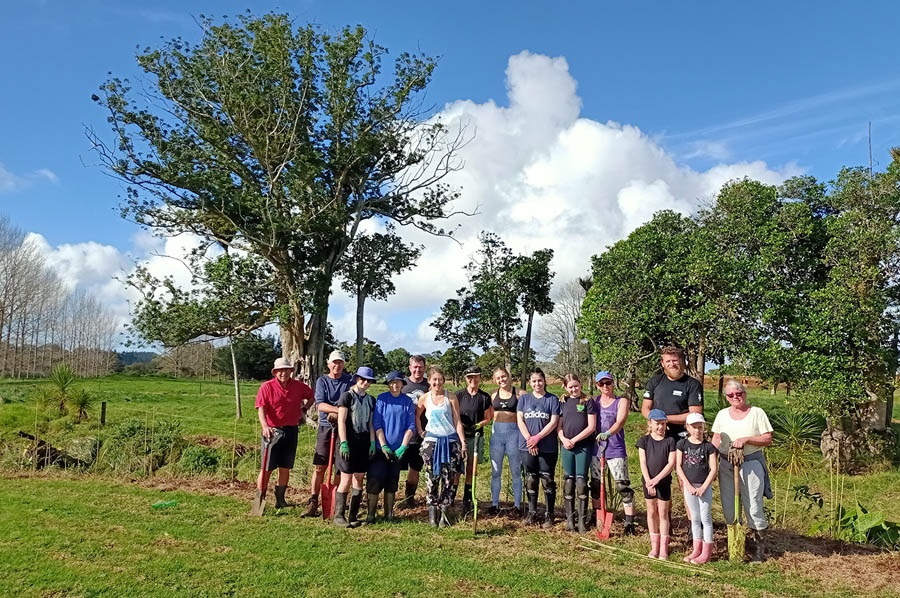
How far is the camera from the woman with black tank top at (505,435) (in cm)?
727

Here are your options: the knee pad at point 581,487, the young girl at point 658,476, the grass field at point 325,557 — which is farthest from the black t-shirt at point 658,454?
the knee pad at point 581,487

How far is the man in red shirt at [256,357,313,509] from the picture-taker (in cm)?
723

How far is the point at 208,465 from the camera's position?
11148mm

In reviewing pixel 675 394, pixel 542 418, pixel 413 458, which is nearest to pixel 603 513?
pixel 542 418

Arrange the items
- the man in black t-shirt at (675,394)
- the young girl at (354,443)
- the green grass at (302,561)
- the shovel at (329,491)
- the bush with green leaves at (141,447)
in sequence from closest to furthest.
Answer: the green grass at (302,561) → the man in black t-shirt at (675,394) → the young girl at (354,443) → the shovel at (329,491) → the bush with green leaves at (141,447)

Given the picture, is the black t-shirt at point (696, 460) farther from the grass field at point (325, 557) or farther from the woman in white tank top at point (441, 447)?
the woman in white tank top at point (441, 447)

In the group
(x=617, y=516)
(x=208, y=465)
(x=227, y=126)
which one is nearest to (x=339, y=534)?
(x=617, y=516)

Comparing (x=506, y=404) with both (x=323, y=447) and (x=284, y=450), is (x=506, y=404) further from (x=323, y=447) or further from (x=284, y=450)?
(x=284, y=450)

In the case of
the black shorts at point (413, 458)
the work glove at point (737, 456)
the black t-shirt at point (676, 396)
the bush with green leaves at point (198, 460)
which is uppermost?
the black t-shirt at point (676, 396)

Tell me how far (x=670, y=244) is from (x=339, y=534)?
1537cm

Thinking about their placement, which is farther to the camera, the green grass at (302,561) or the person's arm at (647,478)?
the person's arm at (647,478)

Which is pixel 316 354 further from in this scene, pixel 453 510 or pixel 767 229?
pixel 767 229

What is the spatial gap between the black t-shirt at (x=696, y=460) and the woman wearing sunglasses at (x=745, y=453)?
15 cm

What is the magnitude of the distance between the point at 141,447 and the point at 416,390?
6.61 meters
